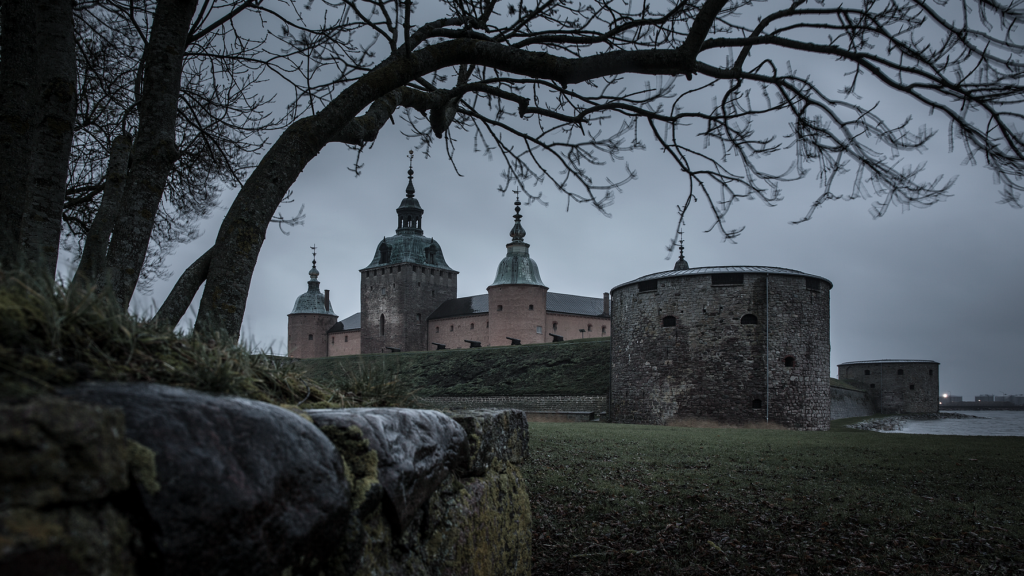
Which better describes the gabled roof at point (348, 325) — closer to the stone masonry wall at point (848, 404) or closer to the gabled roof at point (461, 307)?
the gabled roof at point (461, 307)

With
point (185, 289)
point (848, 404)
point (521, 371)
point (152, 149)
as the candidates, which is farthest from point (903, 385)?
point (152, 149)

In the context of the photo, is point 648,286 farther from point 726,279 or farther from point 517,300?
point 517,300

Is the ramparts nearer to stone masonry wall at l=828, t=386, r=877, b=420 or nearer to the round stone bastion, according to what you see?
the round stone bastion

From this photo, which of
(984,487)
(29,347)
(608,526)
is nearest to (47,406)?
(29,347)

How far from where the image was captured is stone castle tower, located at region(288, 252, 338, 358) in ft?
217

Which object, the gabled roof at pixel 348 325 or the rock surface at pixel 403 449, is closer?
the rock surface at pixel 403 449

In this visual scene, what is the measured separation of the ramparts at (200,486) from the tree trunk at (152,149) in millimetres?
3640

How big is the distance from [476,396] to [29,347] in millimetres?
29318

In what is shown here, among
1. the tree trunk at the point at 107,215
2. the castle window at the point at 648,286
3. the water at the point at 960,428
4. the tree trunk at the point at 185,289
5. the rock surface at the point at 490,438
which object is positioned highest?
the castle window at the point at 648,286

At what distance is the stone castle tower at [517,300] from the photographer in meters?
51.0

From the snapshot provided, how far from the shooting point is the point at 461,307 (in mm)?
58875

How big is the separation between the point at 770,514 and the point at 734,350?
18534mm

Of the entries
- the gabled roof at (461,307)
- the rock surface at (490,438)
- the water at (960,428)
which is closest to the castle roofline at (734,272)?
the water at (960,428)

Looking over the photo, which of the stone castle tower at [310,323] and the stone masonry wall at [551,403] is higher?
the stone castle tower at [310,323]
